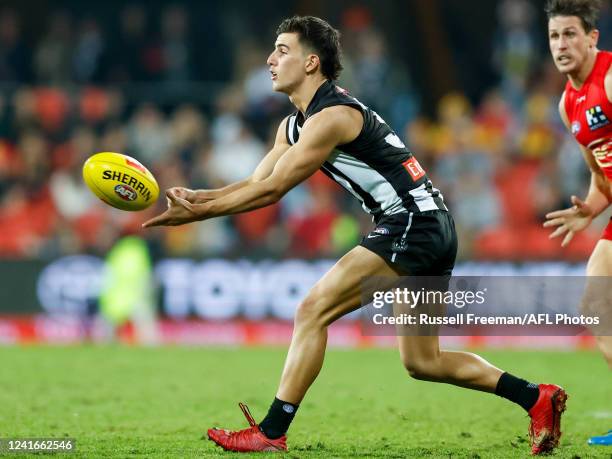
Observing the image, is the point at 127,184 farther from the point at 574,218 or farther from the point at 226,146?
the point at 226,146

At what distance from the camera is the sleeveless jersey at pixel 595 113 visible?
6.57 metres

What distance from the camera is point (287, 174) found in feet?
19.6

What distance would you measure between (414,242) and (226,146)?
10598 millimetres

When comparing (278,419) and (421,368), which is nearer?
(278,419)

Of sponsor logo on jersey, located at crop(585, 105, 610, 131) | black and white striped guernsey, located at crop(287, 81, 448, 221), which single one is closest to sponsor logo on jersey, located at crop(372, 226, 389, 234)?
black and white striped guernsey, located at crop(287, 81, 448, 221)

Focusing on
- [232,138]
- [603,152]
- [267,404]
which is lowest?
[267,404]

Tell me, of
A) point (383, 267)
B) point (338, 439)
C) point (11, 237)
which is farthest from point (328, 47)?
point (11, 237)

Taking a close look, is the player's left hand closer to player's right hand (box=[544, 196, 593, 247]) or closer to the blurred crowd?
player's right hand (box=[544, 196, 593, 247])

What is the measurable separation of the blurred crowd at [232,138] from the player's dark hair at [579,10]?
7.89m

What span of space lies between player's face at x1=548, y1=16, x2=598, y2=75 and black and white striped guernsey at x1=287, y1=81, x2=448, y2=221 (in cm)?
115

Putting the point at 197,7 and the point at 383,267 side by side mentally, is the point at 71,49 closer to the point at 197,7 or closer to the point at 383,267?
the point at 197,7

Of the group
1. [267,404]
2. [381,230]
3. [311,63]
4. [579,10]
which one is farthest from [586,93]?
[267,404]

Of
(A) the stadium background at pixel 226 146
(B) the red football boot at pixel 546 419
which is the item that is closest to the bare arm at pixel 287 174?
(B) the red football boot at pixel 546 419

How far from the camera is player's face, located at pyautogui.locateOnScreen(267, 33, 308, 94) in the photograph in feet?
21.1
